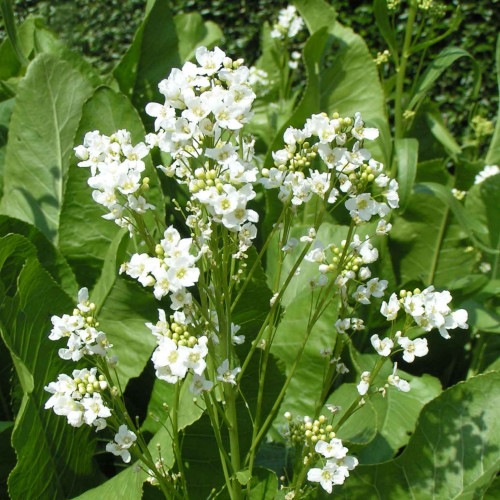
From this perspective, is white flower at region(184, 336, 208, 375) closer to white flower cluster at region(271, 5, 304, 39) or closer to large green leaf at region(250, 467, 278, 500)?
large green leaf at region(250, 467, 278, 500)

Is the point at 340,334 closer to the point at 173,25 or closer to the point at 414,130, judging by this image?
the point at 173,25

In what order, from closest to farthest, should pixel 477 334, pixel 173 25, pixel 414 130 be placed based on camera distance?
1. pixel 477 334
2. pixel 173 25
3. pixel 414 130

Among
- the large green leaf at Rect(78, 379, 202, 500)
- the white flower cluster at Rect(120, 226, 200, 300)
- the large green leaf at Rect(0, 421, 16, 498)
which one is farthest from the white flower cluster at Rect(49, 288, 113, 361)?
the large green leaf at Rect(0, 421, 16, 498)

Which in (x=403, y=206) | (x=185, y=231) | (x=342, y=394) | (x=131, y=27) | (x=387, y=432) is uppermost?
(x=403, y=206)

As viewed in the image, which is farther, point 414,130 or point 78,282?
point 414,130

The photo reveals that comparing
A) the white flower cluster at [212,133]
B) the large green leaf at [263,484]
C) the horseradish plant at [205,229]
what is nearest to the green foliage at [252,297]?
the large green leaf at [263,484]

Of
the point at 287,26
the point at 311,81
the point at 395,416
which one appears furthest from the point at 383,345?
the point at 287,26

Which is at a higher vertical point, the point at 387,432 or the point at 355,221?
the point at 355,221

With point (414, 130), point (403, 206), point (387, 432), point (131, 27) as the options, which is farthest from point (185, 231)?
point (131, 27)
